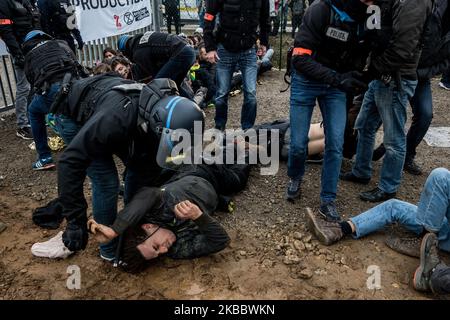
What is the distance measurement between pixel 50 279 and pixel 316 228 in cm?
203

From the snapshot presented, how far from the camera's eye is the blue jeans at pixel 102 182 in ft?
8.86

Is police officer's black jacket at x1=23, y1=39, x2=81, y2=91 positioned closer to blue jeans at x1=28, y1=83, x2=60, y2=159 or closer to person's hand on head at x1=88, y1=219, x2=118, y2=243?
blue jeans at x1=28, y1=83, x2=60, y2=159

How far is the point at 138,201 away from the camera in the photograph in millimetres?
2793

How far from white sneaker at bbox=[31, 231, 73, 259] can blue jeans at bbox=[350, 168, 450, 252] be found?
2.26m

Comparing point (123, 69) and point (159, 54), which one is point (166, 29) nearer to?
point (123, 69)

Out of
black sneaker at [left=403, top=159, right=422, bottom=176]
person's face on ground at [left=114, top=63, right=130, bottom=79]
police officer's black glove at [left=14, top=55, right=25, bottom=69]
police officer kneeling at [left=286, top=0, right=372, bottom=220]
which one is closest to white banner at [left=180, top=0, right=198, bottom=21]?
police officer's black glove at [left=14, top=55, right=25, bottom=69]

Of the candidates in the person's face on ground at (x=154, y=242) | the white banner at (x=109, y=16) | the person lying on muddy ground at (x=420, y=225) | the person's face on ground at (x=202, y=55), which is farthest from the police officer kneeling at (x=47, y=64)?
the person's face on ground at (x=202, y=55)

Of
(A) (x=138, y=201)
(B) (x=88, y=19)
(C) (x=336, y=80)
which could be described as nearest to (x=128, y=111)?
(A) (x=138, y=201)

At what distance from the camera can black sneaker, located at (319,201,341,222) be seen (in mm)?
3420

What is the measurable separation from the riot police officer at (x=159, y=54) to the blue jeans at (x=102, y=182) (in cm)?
135

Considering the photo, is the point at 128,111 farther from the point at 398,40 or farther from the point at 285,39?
the point at 285,39

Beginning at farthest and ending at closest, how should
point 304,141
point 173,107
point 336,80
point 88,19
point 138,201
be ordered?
1. point 88,19
2. point 304,141
3. point 336,80
4. point 138,201
5. point 173,107

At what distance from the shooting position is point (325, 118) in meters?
3.31

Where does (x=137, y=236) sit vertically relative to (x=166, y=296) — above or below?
above
